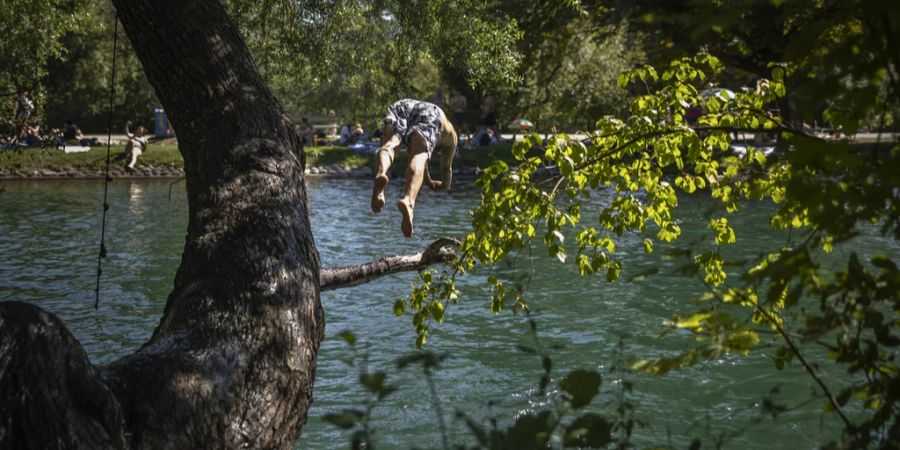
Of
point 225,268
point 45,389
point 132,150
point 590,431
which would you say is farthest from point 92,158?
point 590,431

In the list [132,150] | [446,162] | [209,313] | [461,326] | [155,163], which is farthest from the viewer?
[155,163]

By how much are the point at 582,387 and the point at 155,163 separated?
33.0 m

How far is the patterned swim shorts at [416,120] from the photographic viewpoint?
8484 millimetres

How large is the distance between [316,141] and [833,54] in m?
41.0

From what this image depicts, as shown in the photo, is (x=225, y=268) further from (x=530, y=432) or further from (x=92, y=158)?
(x=92, y=158)

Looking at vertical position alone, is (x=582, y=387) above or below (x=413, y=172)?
below

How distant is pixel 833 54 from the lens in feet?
8.27

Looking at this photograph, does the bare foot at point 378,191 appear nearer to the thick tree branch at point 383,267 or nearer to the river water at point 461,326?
the thick tree branch at point 383,267

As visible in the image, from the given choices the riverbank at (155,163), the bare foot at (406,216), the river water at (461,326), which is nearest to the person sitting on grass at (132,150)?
the riverbank at (155,163)

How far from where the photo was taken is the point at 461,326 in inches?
480

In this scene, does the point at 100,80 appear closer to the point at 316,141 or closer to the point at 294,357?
the point at 316,141

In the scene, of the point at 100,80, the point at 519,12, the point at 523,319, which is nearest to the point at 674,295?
the point at 523,319

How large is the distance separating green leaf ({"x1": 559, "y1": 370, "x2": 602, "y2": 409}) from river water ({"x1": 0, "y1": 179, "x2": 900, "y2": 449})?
12.4 inches

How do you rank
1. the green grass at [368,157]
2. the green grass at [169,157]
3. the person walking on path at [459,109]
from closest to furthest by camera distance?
the green grass at [169,157]
the green grass at [368,157]
the person walking on path at [459,109]
